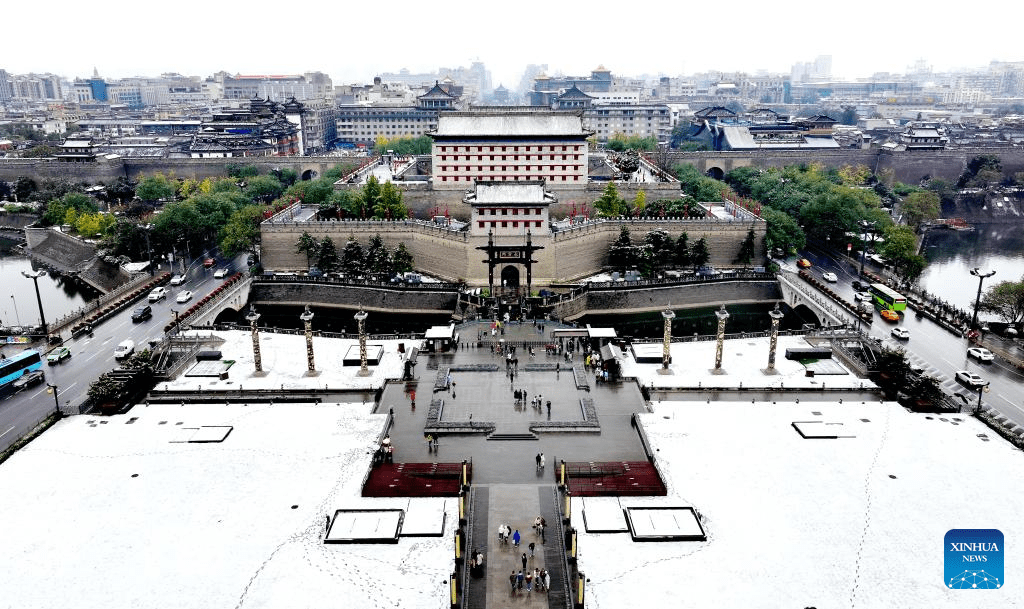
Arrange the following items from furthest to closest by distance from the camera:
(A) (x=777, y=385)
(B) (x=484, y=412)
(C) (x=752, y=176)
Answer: (C) (x=752, y=176), (A) (x=777, y=385), (B) (x=484, y=412)

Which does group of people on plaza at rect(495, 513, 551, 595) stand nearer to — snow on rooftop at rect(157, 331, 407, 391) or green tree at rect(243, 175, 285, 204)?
snow on rooftop at rect(157, 331, 407, 391)

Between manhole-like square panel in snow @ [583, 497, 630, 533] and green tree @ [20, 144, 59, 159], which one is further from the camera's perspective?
green tree @ [20, 144, 59, 159]

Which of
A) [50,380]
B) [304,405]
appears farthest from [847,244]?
[50,380]

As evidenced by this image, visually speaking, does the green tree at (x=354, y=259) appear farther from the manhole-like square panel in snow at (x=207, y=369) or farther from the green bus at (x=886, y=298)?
the green bus at (x=886, y=298)

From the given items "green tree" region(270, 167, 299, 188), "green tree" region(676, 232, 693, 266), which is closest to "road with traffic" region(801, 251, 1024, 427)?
"green tree" region(676, 232, 693, 266)

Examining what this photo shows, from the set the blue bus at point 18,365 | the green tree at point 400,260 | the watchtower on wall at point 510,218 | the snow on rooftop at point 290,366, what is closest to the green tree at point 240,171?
the green tree at point 400,260

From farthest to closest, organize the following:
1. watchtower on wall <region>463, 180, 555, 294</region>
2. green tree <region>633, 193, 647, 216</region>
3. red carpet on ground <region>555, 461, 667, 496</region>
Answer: green tree <region>633, 193, 647, 216</region>
watchtower on wall <region>463, 180, 555, 294</region>
red carpet on ground <region>555, 461, 667, 496</region>

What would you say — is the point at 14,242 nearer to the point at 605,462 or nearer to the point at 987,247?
the point at 605,462

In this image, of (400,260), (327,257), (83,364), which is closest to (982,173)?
(400,260)
